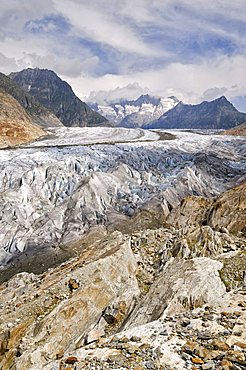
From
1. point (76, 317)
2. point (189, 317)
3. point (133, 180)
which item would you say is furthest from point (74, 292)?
point (133, 180)

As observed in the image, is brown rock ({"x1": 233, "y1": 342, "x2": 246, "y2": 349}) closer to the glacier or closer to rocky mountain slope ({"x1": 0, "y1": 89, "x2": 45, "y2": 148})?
the glacier

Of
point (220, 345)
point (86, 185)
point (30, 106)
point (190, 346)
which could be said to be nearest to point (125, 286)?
point (190, 346)

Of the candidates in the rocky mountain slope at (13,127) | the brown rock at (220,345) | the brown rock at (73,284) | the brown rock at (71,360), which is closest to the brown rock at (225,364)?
the brown rock at (220,345)

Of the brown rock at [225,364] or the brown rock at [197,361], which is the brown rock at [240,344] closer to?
the brown rock at [225,364]

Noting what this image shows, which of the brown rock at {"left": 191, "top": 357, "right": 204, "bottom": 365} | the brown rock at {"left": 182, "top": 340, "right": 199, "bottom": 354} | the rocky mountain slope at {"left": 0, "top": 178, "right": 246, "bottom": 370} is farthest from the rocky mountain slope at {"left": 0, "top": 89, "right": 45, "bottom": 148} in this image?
the brown rock at {"left": 191, "top": 357, "right": 204, "bottom": 365}

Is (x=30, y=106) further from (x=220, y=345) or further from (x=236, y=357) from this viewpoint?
(x=236, y=357)

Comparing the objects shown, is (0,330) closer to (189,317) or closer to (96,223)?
(189,317)
